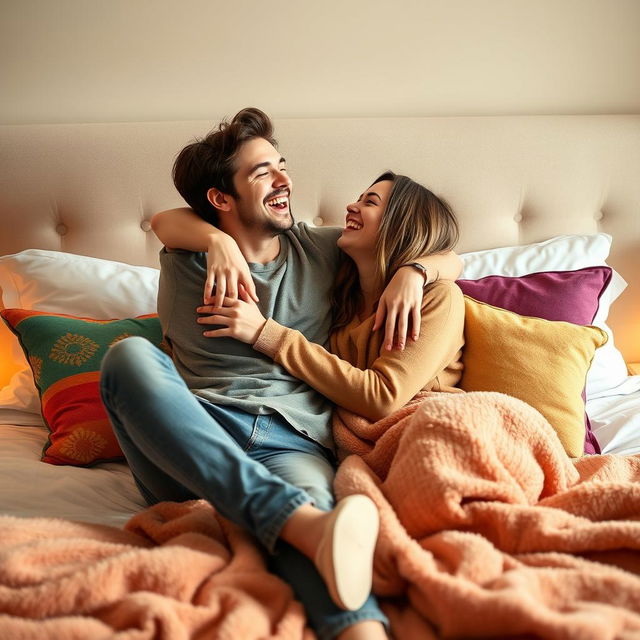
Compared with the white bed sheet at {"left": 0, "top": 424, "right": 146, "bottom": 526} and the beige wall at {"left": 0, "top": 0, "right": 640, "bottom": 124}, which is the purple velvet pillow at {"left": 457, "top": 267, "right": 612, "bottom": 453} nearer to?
the beige wall at {"left": 0, "top": 0, "right": 640, "bottom": 124}

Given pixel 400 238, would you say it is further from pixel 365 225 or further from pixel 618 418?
pixel 618 418

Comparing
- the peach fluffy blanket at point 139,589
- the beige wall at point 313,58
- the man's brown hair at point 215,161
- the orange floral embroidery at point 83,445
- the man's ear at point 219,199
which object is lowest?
the orange floral embroidery at point 83,445

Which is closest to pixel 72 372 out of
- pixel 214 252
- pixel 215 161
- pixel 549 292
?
pixel 214 252

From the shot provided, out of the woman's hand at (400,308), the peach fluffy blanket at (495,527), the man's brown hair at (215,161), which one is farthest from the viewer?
the man's brown hair at (215,161)

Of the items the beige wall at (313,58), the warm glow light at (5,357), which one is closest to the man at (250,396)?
the beige wall at (313,58)

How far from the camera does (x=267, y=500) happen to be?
3.17 feet

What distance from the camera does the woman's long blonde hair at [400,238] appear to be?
1.49 metres

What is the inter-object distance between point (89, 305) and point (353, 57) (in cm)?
112

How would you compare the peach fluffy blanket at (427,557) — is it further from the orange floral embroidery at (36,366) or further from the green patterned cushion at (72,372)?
the orange floral embroidery at (36,366)

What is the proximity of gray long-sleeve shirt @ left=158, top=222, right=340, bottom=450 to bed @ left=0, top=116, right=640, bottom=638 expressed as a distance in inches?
14.4

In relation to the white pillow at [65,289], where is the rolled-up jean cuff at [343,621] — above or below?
below

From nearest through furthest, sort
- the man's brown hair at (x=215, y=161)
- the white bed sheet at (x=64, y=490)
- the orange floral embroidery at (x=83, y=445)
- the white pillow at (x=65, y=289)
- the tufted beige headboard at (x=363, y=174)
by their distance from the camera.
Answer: the white bed sheet at (x=64, y=490)
the orange floral embroidery at (x=83, y=445)
the man's brown hair at (x=215, y=161)
the white pillow at (x=65, y=289)
the tufted beige headboard at (x=363, y=174)

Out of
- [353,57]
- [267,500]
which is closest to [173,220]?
[267,500]

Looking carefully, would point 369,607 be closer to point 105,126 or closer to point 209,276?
point 209,276
